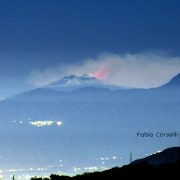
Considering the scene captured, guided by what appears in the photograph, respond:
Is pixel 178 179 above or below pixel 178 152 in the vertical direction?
below

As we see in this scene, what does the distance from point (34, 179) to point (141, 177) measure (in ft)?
41.8

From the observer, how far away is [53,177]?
168 ft

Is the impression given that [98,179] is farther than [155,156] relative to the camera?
No

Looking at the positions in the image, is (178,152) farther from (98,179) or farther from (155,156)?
(98,179)

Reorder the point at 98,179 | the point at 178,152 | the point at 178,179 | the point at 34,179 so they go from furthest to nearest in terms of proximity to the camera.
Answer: the point at 178,152 < the point at 34,179 < the point at 98,179 < the point at 178,179

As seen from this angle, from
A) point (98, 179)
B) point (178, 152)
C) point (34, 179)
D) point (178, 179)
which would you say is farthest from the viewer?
point (178, 152)

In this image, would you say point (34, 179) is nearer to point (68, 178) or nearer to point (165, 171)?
point (68, 178)

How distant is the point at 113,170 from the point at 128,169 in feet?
4.82

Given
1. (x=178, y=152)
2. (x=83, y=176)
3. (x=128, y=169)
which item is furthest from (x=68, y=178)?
(x=178, y=152)

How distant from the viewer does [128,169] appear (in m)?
50.3

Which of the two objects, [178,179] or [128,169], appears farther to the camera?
[128,169]

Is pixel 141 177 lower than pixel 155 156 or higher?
lower

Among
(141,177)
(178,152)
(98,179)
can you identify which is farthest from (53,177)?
(178,152)

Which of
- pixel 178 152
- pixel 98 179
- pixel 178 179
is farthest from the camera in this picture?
pixel 178 152
